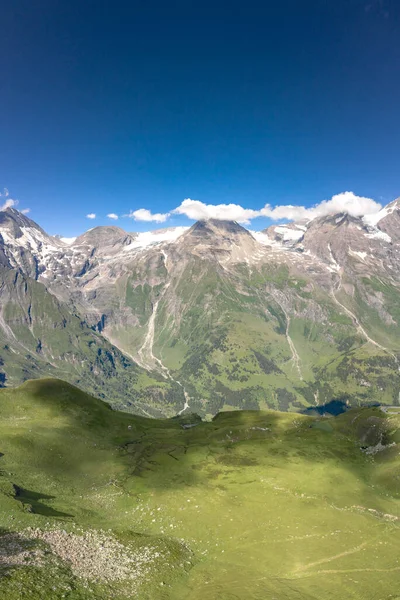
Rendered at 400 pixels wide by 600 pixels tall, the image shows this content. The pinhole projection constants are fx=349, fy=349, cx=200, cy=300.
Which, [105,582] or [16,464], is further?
[16,464]

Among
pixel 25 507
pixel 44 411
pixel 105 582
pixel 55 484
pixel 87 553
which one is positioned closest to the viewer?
pixel 105 582

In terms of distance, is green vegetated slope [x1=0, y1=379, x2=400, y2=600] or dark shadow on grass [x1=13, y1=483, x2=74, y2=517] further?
dark shadow on grass [x1=13, y1=483, x2=74, y2=517]

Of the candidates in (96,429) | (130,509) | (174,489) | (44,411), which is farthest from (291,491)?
(44,411)

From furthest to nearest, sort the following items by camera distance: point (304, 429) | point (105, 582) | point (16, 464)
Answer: point (304, 429) → point (16, 464) → point (105, 582)

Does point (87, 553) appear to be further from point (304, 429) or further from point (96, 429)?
point (304, 429)

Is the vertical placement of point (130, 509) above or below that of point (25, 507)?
below

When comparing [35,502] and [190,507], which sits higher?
[35,502]
